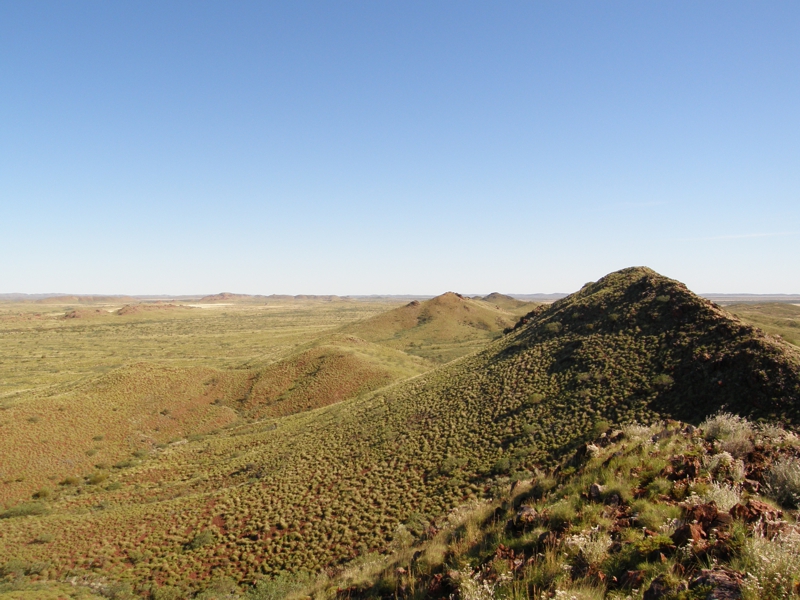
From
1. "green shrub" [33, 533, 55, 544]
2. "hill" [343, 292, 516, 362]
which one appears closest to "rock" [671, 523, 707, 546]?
"green shrub" [33, 533, 55, 544]

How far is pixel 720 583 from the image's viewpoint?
543 centimetres

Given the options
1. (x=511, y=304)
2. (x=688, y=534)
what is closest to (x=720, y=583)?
(x=688, y=534)

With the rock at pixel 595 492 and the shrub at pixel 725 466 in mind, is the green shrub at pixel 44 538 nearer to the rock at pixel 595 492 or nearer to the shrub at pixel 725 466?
the rock at pixel 595 492

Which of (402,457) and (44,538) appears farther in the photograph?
(402,457)

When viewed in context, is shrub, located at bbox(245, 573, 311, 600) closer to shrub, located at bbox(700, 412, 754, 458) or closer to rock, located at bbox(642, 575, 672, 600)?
rock, located at bbox(642, 575, 672, 600)

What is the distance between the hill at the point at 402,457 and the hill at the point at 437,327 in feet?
168

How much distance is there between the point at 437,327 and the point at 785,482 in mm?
98083

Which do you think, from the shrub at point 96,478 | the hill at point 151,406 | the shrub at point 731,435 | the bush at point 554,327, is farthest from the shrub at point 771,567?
the hill at point 151,406

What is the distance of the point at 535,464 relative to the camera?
2052 cm

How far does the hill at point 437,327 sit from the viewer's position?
92.9m

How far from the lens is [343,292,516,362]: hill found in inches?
3656

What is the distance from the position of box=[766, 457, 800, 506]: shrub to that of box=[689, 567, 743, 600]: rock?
446 cm

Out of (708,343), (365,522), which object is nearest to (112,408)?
(365,522)

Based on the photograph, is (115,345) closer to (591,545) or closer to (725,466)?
(591,545)
